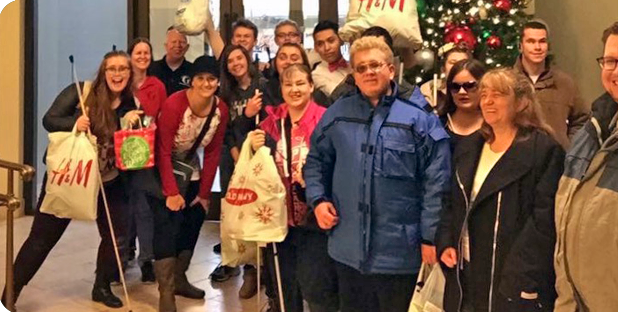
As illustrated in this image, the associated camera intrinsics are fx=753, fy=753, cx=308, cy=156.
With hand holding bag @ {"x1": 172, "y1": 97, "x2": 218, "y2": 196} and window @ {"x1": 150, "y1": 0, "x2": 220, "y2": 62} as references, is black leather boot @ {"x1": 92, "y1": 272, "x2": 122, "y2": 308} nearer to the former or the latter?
hand holding bag @ {"x1": 172, "y1": 97, "x2": 218, "y2": 196}

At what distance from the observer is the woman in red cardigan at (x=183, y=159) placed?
3688 millimetres

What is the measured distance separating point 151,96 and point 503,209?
217 cm

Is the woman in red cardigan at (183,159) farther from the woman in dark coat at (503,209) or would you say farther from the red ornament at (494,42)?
the red ornament at (494,42)

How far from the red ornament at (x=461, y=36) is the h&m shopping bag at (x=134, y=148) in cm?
207

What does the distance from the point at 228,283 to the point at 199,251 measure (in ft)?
2.62

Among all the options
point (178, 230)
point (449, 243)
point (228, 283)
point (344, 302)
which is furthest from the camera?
point (228, 283)

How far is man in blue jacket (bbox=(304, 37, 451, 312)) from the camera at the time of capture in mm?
2570

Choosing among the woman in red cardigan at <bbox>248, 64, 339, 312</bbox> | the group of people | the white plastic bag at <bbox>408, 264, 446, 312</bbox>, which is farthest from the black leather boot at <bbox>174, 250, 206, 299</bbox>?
the white plastic bag at <bbox>408, 264, 446, 312</bbox>

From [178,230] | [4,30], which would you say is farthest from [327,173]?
[4,30]

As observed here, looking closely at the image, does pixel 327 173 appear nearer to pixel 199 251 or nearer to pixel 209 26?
pixel 209 26

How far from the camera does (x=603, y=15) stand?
5188mm

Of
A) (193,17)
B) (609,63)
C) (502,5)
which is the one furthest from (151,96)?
(609,63)

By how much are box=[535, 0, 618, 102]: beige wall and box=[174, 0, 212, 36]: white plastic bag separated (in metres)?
2.68

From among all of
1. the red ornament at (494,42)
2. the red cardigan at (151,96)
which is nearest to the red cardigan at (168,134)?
the red cardigan at (151,96)
